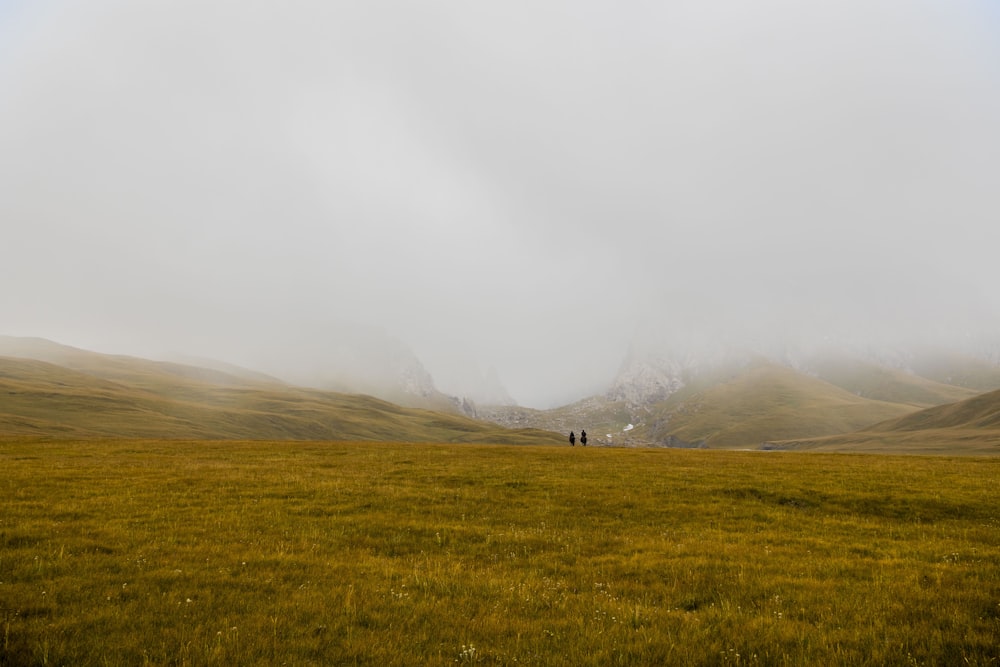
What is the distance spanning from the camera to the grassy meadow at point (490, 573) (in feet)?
32.5

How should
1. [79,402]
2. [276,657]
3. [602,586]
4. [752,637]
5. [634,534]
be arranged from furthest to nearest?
1. [79,402]
2. [634,534]
3. [602,586]
4. [752,637]
5. [276,657]

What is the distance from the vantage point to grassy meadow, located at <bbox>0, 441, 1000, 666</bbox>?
9.90m

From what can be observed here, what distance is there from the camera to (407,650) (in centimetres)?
995

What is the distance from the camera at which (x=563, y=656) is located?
9.64m

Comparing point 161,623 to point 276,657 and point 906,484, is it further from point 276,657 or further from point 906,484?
point 906,484

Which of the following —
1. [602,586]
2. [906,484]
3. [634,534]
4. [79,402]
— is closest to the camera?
[602,586]

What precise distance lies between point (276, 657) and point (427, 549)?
927cm

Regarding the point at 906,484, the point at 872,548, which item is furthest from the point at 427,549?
the point at 906,484

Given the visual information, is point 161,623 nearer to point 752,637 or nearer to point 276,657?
point 276,657

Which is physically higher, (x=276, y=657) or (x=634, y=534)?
(x=276, y=657)

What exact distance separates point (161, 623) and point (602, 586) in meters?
10.7

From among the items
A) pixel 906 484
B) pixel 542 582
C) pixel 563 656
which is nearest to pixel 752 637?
pixel 563 656

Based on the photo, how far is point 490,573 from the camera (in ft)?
49.3

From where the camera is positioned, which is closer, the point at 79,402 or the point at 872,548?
the point at 872,548
